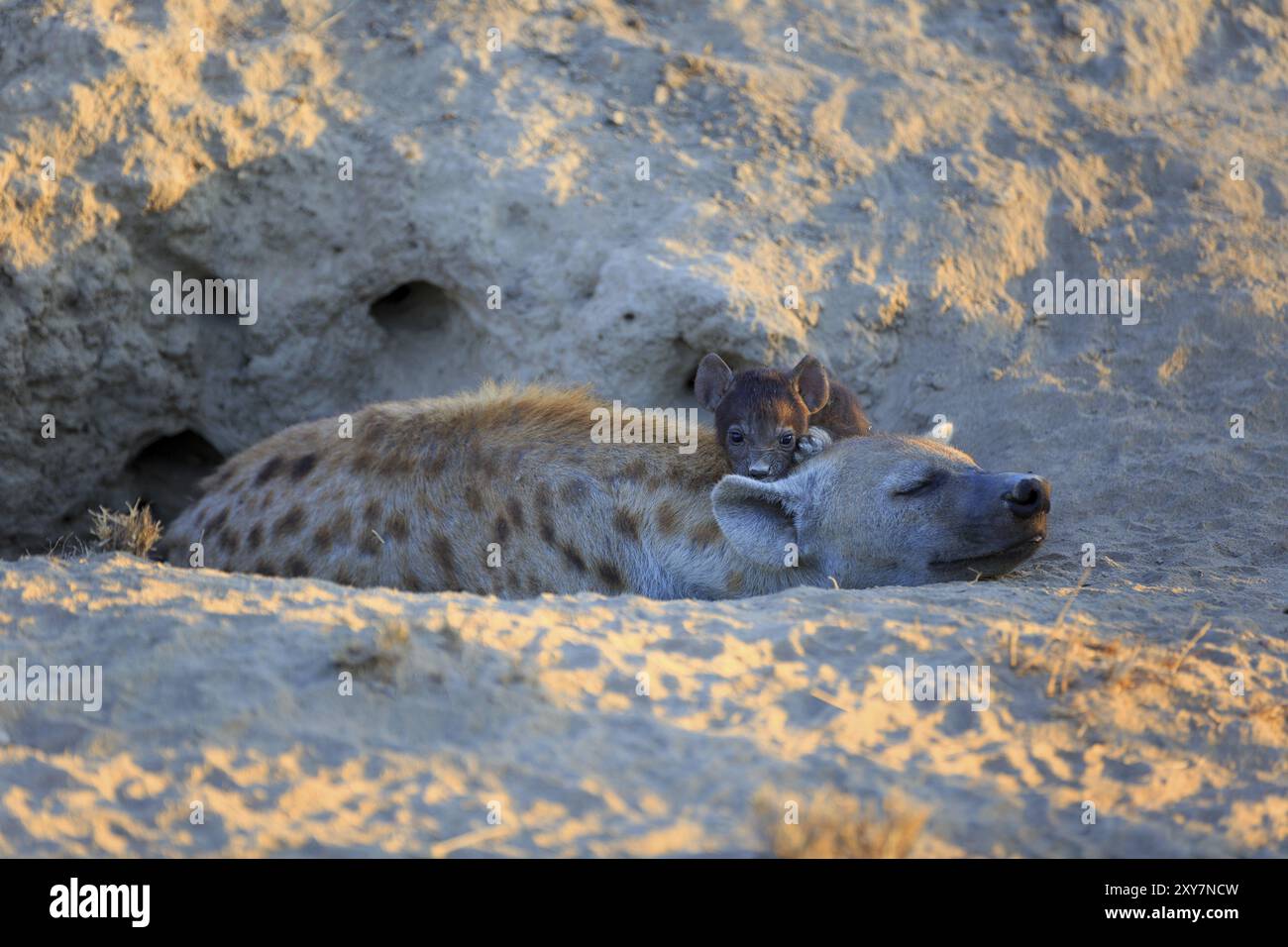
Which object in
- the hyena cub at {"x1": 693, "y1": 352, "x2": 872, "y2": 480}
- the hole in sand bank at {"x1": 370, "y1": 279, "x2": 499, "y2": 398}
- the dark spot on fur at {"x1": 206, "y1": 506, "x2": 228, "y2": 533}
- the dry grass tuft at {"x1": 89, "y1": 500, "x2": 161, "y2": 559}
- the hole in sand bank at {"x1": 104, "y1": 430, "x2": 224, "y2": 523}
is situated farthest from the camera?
the hole in sand bank at {"x1": 104, "y1": 430, "x2": 224, "y2": 523}

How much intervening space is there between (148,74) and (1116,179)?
3.34 metres

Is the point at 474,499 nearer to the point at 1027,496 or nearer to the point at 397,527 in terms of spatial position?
the point at 397,527

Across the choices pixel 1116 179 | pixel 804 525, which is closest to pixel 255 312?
pixel 804 525

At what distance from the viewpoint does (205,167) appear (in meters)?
4.75

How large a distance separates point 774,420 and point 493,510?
759 millimetres

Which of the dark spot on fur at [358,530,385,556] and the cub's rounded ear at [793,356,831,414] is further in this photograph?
the cub's rounded ear at [793,356,831,414]

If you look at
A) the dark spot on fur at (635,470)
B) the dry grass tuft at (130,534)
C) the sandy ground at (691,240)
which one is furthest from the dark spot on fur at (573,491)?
the dry grass tuft at (130,534)

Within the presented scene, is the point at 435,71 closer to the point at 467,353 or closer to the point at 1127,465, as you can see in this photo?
the point at 467,353

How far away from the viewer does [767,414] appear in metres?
3.69

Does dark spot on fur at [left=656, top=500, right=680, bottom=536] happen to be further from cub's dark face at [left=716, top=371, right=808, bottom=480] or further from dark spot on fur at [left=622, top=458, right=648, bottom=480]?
cub's dark face at [left=716, top=371, right=808, bottom=480]

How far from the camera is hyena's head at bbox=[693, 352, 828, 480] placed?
3.67m

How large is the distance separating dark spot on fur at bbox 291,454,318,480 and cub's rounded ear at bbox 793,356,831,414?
132cm

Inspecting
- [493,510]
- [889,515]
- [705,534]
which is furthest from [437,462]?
[889,515]

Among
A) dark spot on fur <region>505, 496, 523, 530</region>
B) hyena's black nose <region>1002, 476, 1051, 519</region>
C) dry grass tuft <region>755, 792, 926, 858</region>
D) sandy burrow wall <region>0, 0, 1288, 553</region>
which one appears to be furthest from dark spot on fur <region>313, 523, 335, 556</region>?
dry grass tuft <region>755, 792, 926, 858</region>
